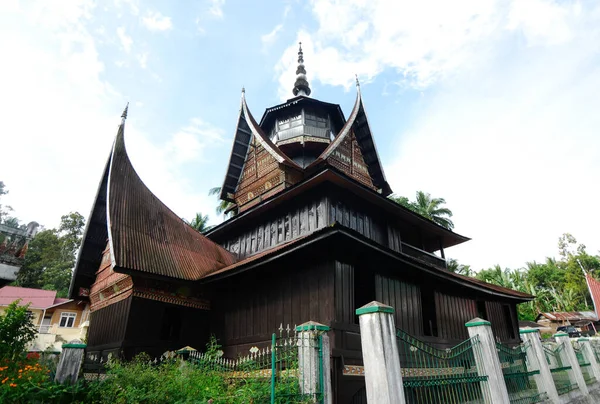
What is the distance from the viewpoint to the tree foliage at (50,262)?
36500 mm

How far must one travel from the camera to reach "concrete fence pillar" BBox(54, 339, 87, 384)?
263 inches

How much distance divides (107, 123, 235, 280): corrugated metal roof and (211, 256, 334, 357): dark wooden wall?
134 centimetres

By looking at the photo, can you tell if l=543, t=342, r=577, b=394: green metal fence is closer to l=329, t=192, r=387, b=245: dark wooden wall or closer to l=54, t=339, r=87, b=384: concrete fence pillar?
l=329, t=192, r=387, b=245: dark wooden wall

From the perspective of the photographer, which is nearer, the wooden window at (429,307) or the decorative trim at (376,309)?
the decorative trim at (376,309)

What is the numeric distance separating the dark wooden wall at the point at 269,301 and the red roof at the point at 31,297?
25244 millimetres

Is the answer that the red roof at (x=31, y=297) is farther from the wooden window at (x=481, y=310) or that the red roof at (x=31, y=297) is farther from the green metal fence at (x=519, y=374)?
the green metal fence at (x=519, y=374)

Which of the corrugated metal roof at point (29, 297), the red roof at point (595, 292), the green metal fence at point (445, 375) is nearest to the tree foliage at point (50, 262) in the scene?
the corrugated metal roof at point (29, 297)

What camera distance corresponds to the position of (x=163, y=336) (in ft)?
33.1

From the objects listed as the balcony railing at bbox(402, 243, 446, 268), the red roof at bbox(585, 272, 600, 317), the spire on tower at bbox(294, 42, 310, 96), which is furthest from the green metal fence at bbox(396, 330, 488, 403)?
the red roof at bbox(585, 272, 600, 317)

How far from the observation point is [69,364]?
6.80m

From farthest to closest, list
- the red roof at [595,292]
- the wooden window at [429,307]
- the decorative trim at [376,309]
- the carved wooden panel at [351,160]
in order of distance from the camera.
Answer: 1. the red roof at [595,292]
2. the carved wooden panel at [351,160]
3. the wooden window at [429,307]
4. the decorative trim at [376,309]

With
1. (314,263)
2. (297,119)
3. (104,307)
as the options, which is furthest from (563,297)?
(104,307)

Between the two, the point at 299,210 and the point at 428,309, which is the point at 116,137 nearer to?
the point at 299,210

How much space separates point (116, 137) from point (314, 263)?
8.13m
